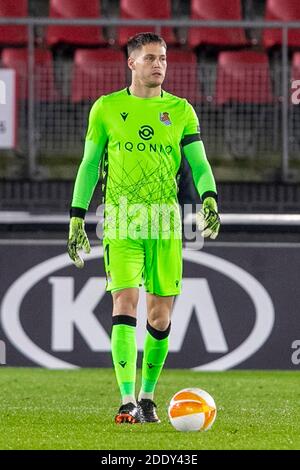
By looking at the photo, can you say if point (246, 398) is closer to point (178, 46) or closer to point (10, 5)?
point (178, 46)

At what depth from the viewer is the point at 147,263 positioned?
695 centimetres

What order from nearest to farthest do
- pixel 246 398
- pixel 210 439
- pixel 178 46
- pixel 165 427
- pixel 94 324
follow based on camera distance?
pixel 210 439
pixel 165 427
pixel 246 398
pixel 94 324
pixel 178 46

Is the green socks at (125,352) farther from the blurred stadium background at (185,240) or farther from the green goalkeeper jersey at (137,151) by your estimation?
the blurred stadium background at (185,240)

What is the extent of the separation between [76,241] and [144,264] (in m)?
0.40

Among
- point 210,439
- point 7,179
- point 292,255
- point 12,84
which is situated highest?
point 12,84

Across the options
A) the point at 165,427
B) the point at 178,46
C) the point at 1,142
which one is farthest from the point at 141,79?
the point at 178,46

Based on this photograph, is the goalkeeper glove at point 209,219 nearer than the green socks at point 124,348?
No

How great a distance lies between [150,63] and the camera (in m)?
6.81

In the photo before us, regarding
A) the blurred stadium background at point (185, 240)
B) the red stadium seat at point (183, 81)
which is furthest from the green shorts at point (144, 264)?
the red stadium seat at point (183, 81)

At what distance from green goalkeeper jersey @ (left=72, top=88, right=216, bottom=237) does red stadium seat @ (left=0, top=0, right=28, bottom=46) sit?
5.54 m

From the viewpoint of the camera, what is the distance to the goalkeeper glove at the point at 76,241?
6.91 m

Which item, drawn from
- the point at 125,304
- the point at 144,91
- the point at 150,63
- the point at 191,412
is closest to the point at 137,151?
the point at 144,91

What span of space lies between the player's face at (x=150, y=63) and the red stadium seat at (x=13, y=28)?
559 cm

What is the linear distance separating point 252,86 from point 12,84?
2119mm
